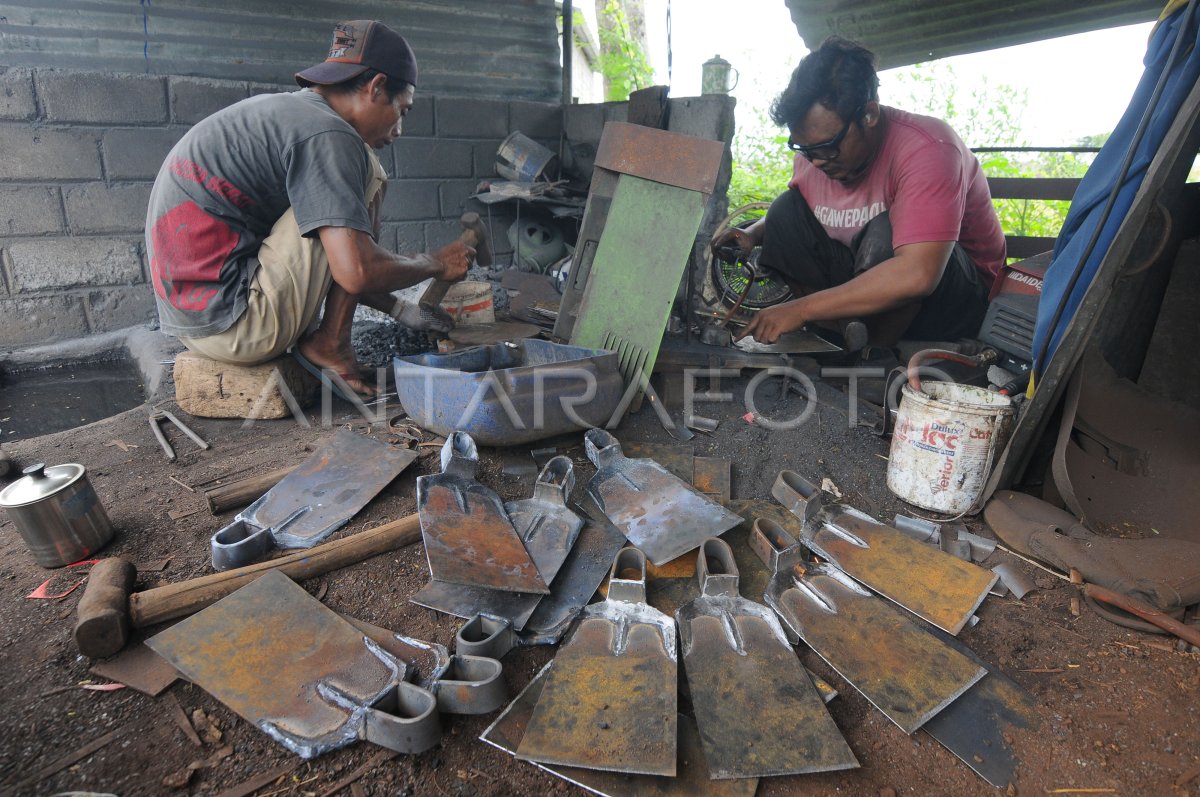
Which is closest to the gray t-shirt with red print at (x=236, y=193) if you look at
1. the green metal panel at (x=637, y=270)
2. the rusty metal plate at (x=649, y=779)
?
the green metal panel at (x=637, y=270)

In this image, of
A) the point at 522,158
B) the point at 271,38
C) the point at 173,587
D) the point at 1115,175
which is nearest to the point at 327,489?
the point at 173,587

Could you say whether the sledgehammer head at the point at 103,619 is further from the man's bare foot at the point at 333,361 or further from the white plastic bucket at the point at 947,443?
the white plastic bucket at the point at 947,443

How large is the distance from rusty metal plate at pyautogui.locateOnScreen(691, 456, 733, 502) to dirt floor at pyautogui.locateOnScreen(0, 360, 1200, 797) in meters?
0.72

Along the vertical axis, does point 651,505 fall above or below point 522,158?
below

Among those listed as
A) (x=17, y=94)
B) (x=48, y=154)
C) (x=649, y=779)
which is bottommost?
(x=649, y=779)

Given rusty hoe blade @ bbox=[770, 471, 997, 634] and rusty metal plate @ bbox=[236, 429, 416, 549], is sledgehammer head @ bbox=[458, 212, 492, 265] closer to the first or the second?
rusty metal plate @ bbox=[236, 429, 416, 549]

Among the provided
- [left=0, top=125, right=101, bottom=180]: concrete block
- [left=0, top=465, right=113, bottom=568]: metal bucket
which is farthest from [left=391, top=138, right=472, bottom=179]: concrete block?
[left=0, top=465, right=113, bottom=568]: metal bucket

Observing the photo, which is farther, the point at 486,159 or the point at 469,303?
the point at 486,159

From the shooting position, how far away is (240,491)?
80.7 inches

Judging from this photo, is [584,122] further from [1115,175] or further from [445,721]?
[445,721]

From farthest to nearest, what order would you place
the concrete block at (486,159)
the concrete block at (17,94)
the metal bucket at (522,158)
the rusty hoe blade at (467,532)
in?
the concrete block at (486,159), the metal bucket at (522,158), the concrete block at (17,94), the rusty hoe blade at (467,532)

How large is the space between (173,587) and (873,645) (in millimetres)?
1703

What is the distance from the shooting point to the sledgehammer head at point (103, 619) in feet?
4.58

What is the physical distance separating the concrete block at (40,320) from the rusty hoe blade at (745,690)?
4.04 metres
